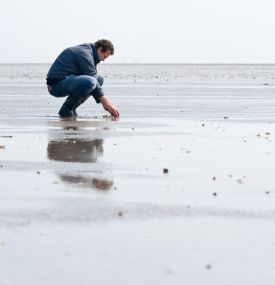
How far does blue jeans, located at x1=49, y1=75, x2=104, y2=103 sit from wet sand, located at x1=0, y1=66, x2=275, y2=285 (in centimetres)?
257

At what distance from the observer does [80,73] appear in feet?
55.5

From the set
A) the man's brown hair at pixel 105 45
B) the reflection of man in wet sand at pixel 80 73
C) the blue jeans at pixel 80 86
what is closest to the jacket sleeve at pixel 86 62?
the reflection of man in wet sand at pixel 80 73

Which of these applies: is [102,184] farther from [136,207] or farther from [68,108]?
[68,108]

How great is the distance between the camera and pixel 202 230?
6.09 meters

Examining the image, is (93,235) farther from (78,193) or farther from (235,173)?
(235,173)

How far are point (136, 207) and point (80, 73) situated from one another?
10174 mm

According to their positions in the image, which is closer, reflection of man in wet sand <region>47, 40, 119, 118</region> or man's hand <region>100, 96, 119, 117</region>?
reflection of man in wet sand <region>47, 40, 119, 118</region>

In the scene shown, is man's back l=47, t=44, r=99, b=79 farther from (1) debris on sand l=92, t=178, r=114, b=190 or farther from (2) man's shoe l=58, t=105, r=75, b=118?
(1) debris on sand l=92, t=178, r=114, b=190

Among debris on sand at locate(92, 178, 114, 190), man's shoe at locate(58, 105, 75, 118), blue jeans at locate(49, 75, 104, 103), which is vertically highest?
debris on sand at locate(92, 178, 114, 190)

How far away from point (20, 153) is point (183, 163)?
2.05 meters

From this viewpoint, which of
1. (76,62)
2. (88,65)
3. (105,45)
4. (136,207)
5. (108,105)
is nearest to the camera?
(136,207)

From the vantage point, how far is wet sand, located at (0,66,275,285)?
5082 mm

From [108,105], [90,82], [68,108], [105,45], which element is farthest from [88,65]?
[68,108]

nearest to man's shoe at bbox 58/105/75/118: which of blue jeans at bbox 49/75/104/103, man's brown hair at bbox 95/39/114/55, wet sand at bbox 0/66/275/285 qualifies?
blue jeans at bbox 49/75/104/103
